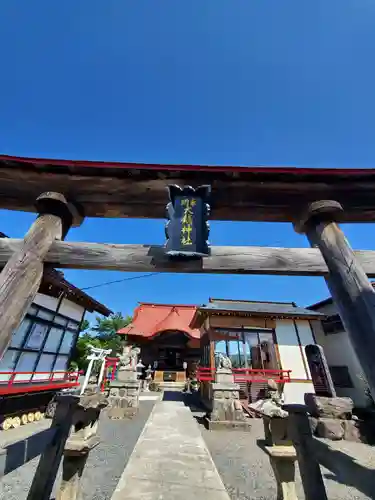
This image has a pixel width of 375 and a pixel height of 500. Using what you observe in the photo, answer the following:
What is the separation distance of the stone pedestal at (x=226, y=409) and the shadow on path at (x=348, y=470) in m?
6.93

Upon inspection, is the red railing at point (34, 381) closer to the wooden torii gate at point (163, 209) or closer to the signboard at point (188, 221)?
the wooden torii gate at point (163, 209)

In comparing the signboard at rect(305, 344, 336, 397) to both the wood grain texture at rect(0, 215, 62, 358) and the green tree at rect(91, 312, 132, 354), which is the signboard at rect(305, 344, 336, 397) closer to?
the wood grain texture at rect(0, 215, 62, 358)

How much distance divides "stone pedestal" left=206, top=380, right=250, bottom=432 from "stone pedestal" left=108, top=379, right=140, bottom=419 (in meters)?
3.25

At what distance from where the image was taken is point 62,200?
3.07 m

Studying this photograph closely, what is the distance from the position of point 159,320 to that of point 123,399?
1403 centimetres

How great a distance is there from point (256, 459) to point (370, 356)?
17.9ft

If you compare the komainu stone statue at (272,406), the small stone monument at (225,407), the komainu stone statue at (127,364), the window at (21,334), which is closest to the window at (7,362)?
the window at (21,334)

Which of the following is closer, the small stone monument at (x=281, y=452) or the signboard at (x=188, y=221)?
the signboard at (x=188, y=221)

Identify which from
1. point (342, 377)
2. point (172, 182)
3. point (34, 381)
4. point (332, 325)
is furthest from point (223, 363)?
point (332, 325)

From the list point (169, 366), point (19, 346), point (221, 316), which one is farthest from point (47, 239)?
point (169, 366)

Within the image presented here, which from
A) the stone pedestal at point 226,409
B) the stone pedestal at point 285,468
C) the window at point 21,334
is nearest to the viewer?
the stone pedestal at point 285,468

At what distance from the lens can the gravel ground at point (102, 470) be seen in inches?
158

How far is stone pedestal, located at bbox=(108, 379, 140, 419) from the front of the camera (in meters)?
9.27

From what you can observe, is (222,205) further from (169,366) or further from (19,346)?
(169,366)
